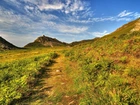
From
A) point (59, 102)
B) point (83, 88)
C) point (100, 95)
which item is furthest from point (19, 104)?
point (100, 95)

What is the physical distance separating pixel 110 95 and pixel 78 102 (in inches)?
69.5

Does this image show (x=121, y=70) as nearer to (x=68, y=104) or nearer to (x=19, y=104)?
(x=68, y=104)

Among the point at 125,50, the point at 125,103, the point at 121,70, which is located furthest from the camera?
the point at 125,50

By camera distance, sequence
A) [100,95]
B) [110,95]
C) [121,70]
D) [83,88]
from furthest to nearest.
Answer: [121,70] → [83,88] → [100,95] → [110,95]

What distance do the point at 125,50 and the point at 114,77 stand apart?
24.7ft

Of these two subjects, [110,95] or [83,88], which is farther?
[83,88]

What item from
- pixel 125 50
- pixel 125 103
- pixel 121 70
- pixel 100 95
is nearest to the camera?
pixel 125 103

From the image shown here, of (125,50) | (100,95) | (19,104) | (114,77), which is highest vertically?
(125,50)

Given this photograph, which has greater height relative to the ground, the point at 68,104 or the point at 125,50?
the point at 125,50

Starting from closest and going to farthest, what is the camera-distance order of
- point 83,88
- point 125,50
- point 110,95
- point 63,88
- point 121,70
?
point 110,95 → point 83,88 → point 63,88 → point 121,70 → point 125,50

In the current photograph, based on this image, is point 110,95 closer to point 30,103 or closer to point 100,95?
point 100,95

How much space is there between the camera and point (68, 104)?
7.17 meters

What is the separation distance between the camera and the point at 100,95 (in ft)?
24.8

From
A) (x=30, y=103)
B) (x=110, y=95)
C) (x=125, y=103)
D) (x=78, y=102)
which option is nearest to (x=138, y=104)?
(x=125, y=103)
